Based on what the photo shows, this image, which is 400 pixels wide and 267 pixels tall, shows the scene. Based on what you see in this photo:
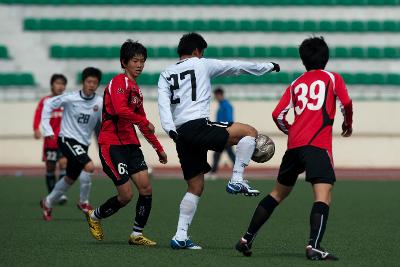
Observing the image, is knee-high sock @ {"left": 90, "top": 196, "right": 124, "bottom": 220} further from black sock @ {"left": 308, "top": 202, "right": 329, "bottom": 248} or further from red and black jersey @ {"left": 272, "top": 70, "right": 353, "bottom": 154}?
black sock @ {"left": 308, "top": 202, "right": 329, "bottom": 248}

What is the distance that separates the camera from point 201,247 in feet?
31.7

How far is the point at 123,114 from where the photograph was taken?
973 cm

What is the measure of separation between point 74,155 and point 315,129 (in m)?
5.40

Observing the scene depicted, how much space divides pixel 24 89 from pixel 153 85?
3597 millimetres

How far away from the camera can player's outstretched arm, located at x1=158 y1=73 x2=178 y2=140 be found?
9047mm

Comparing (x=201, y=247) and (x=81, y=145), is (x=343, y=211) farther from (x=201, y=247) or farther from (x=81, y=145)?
(x=201, y=247)

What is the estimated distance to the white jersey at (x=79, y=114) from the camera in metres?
13.4

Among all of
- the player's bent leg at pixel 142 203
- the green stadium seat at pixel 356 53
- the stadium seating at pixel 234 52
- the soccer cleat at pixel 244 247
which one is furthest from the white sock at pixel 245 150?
the green stadium seat at pixel 356 53

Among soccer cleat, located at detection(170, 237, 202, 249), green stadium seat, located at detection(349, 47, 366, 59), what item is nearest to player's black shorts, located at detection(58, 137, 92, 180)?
soccer cleat, located at detection(170, 237, 202, 249)

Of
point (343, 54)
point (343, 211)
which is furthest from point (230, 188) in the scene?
point (343, 54)

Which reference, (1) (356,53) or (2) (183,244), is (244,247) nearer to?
(2) (183,244)

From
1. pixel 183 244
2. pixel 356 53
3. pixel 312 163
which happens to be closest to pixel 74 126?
pixel 183 244

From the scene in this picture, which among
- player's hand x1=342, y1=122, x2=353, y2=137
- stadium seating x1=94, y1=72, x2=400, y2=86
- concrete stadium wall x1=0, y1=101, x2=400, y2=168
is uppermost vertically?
player's hand x1=342, y1=122, x2=353, y2=137

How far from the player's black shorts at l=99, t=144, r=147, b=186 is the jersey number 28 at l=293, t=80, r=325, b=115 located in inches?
84.4
